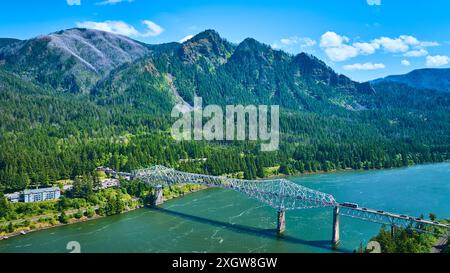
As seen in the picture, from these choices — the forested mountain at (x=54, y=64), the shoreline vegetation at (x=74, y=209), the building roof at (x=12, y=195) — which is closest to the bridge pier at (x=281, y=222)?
the shoreline vegetation at (x=74, y=209)

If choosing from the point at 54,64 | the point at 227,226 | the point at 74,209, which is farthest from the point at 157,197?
the point at 54,64

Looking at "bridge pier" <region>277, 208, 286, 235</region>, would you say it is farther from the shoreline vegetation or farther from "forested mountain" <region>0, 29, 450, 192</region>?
"forested mountain" <region>0, 29, 450, 192</region>

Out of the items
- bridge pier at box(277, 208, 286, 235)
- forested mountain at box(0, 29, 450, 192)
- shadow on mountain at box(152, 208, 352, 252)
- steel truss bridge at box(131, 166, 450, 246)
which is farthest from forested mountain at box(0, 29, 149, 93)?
bridge pier at box(277, 208, 286, 235)

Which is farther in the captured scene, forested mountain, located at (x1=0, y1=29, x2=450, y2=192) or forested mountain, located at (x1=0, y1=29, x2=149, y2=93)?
forested mountain, located at (x1=0, y1=29, x2=149, y2=93)

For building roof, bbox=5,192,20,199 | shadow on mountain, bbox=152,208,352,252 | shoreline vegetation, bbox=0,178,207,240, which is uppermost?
building roof, bbox=5,192,20,199

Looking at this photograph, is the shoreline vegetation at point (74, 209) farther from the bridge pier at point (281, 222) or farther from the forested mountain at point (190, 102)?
the bridge pier at point (281, 222)

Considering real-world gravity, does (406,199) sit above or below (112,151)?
below

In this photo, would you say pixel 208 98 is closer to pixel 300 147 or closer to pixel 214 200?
pixel 300 147
